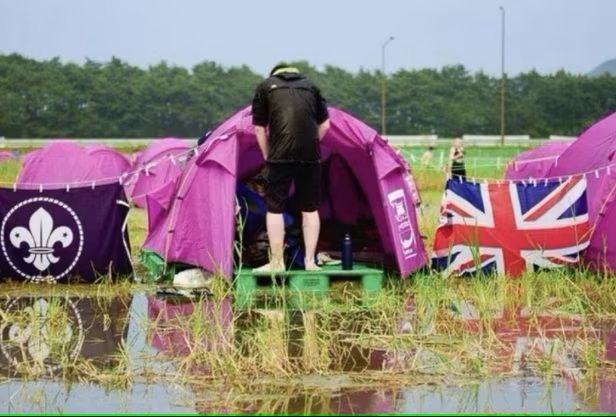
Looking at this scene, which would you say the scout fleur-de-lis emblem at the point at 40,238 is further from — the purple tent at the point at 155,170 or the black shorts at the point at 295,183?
the black shorts at the point at 295,183

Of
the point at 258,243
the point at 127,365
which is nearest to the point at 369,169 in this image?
the point at 258,243

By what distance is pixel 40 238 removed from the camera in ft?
30.7

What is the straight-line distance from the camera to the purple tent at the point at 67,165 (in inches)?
648

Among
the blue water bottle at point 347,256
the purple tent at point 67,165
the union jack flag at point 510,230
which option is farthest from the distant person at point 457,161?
the blue water bottle at point 347,256

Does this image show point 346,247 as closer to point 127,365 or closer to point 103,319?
point 103,319

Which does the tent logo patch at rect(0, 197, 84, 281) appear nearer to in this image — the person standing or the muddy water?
the person standing

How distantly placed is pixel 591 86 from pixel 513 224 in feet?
111

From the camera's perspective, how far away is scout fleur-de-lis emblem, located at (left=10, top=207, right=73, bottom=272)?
9352mm

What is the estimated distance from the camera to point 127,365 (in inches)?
230

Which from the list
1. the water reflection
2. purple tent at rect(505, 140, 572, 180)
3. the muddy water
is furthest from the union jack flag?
purple tent at rect(505, 140, 572, 180)

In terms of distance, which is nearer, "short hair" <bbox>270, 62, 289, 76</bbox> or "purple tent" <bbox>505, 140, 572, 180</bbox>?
"short hair" <bbox>270, 62, 289, 76</bbox>

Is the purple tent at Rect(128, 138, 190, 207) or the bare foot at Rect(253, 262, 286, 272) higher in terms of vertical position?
the purple tent at Rect(128, 138, 190, 207)

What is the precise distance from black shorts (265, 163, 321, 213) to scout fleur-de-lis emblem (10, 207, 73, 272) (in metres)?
1.95

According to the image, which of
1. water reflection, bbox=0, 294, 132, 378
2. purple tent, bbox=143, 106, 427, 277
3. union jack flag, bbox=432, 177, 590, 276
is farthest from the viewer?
union jack flag, bbox=432, 177, 590, 276
